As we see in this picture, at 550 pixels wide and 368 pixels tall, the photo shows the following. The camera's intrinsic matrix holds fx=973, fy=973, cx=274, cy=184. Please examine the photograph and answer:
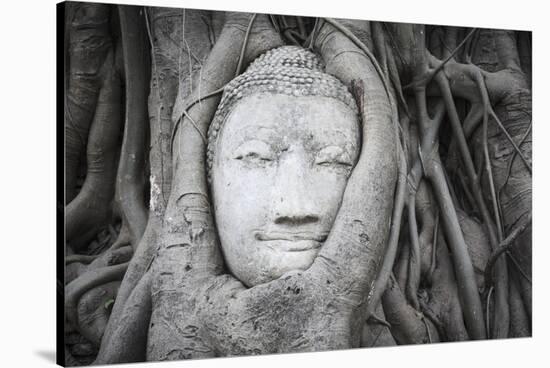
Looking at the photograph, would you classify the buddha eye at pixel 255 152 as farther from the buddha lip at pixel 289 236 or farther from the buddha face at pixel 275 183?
the buddha lip at pixel 289 236

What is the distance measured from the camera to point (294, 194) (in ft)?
15.4

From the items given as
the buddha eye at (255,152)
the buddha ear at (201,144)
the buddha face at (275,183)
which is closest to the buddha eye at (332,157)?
the buddha face at (275,183)

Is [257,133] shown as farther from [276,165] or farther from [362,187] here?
[362,187]

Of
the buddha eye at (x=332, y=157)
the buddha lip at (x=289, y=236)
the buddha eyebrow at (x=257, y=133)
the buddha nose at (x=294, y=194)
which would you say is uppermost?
the buddha eyebrow at (x=257, y=133)

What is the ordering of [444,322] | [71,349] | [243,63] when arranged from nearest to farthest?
[71,349] → [243,63] → [444,322]

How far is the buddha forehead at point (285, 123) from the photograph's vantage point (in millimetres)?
4738

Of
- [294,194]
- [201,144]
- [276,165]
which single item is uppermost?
[201,144]

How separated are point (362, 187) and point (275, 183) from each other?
44cm

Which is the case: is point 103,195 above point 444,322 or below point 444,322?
above

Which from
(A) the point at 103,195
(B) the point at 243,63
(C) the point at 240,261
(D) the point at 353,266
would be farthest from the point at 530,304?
(A) the point at 103,195

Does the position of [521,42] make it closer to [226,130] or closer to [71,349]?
[226,130]

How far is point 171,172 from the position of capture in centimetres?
471

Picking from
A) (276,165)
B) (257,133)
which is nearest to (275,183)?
(276,165)

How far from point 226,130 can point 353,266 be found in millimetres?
907
